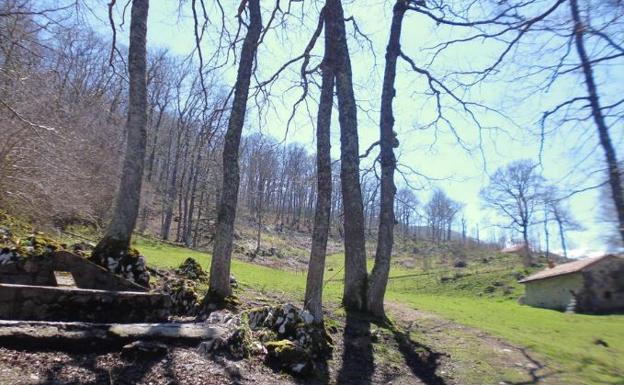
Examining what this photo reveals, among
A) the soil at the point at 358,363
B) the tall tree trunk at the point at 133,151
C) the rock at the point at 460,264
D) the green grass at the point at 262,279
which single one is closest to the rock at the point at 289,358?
the soil at the point at 358,363

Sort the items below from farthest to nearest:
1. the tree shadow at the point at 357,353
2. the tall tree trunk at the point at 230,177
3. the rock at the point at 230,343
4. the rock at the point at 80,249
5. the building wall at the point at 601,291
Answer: the building wall at the point at 601,291 < the tall tree trunk at the point at 230,177 < the rock at the point at 80,249 < the tree shadow at the point at 357,353 < the rock at the point at 230,343

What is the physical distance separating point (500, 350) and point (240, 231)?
129 feet

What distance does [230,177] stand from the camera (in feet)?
27.9

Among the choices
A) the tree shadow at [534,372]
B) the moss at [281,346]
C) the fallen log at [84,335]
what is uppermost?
the fallen log at [84,335]

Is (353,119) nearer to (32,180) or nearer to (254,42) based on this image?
(254,42)

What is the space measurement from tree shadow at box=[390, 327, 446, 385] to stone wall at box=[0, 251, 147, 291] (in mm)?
4496

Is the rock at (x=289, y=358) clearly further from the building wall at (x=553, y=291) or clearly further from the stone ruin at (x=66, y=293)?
the building wall at (x=553, y=291)

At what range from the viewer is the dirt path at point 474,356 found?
289 inches

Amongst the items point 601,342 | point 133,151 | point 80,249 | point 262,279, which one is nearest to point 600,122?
point 133,151

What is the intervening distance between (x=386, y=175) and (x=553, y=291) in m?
24.8

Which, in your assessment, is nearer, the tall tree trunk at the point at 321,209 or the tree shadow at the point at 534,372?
the tree shadow at the point at 534,372

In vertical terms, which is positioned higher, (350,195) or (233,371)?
(350,195)

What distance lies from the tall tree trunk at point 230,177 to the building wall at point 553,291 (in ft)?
89.1

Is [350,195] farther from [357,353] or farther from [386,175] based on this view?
[357,353]
